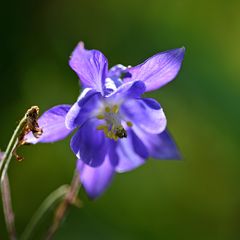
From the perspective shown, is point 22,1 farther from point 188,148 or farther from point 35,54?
point 188,148

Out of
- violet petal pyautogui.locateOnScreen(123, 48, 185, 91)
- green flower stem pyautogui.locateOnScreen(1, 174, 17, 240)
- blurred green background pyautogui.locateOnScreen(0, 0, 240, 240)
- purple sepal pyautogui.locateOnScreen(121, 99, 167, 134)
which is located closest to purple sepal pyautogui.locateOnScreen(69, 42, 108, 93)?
violet petal pyautogui.locateOnScreen(123, 48, 185, 91)

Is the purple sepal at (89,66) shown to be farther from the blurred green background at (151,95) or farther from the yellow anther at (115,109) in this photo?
the blurred green background at (151,95)

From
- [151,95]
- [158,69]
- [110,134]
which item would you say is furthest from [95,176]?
[151,95]

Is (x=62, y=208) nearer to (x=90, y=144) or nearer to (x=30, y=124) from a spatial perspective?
(x=90, y=144)

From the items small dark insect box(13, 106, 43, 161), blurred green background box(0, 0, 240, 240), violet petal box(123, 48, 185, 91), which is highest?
small dark insect box(13, 106, 43, 161)

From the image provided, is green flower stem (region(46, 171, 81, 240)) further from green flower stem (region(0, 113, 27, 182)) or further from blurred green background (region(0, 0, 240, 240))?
blurred green background (region(0, 0, 240, 240))

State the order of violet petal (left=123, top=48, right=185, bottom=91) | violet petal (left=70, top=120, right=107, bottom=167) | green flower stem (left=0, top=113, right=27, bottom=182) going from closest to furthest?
green flower stem (left=0, top=113, right=27, bottom=182), violet petal (left=123, top=48, right=185, bottom=91), violet petal (left=70, top=120, right=107, bottom=167)

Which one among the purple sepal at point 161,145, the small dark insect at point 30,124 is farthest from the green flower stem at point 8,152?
the purple sepal at point 161,145
